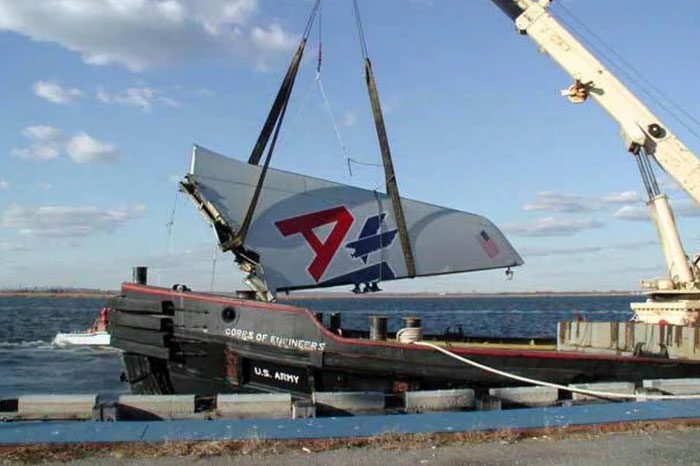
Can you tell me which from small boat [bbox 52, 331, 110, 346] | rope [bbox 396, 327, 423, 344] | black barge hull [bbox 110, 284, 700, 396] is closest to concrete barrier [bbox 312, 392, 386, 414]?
black barge hull [bbox 110, 284, 700, 396]

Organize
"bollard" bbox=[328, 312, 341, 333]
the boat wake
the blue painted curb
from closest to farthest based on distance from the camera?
the blue painted curb, "bollard" bbox=[328, 312, 341, 333], the boat wake

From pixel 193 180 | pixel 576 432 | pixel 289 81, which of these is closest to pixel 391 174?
pixel 289 81

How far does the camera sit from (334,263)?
47.8 ft

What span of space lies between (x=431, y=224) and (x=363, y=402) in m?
7.34

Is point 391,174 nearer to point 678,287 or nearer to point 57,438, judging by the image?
point 678,287

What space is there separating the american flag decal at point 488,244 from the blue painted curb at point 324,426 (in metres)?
8.21

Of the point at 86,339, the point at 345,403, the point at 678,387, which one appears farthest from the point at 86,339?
the point at 678,387

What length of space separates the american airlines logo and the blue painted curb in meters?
6.75

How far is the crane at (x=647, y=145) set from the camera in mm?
14167

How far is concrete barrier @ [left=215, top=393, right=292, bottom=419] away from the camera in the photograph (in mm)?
8438

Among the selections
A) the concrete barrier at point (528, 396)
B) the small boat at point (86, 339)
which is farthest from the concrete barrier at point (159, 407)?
the small boat at point (86, 339)

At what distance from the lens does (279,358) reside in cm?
1152

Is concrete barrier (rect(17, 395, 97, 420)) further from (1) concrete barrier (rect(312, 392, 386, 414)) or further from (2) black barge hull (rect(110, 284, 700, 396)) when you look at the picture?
(2) black barge hull (rect(110, 284, 700, 396))

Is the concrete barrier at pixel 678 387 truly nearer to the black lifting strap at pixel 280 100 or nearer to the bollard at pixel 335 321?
the bollard at pixel 335 321
